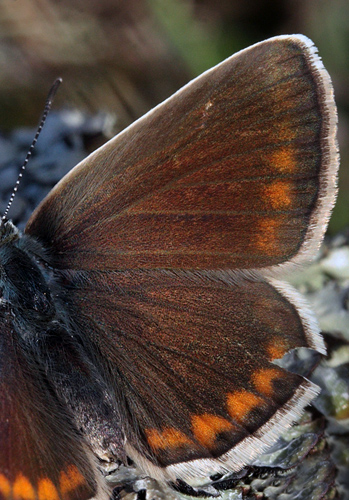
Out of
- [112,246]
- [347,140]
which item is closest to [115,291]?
[112,246]

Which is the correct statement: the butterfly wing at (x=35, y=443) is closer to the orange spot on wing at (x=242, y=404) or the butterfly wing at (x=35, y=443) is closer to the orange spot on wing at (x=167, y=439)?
the orange spot on wing at (x=167, y=439)

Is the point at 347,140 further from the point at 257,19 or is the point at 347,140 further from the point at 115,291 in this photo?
the point at 115,291

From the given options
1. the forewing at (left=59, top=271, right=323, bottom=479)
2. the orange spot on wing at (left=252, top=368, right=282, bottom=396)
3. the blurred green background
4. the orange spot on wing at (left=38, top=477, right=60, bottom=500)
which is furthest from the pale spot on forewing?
the blurred green background

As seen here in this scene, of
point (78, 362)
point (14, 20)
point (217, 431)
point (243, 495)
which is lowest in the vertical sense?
point (243, 495)

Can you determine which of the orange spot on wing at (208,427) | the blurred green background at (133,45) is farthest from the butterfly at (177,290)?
the blurred green background at (133,45)

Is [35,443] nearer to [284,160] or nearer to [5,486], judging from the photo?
[5,486]

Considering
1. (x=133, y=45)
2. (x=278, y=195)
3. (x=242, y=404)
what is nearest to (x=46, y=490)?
(x=242, y=404)
